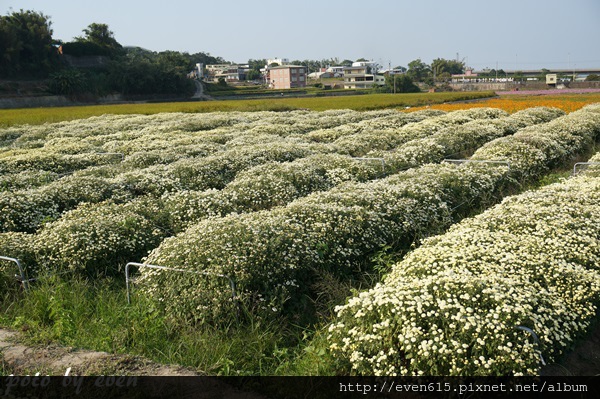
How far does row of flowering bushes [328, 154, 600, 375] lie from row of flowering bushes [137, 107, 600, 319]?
1.36 metres

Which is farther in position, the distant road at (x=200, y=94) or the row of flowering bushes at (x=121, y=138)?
the distant road at (x=200, y=94)

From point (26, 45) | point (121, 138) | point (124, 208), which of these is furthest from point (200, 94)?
point (124, 208)

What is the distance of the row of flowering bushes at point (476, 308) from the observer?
16.1ft

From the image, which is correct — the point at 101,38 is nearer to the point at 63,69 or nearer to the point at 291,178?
the point at 63,69

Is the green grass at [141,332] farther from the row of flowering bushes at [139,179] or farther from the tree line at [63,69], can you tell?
the tree line at [63,69]

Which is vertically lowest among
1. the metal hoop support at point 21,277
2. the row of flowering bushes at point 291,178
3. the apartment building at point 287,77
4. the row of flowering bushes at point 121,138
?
the metal hoop support at point 21,277

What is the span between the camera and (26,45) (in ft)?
296

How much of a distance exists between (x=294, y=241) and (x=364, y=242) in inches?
57.6

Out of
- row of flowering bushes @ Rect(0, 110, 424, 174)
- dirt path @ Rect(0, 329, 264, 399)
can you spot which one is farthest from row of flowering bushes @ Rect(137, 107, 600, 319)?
row of flowering bushes @ Rect(0, 110, 424, 174)

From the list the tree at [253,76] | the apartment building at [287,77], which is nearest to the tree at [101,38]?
the apartment building at [287,77]

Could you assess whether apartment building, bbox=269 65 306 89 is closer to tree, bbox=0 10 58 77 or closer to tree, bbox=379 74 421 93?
tree, bbox=379 74 421 93

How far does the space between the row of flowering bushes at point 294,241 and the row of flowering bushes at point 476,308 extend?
1360 mm

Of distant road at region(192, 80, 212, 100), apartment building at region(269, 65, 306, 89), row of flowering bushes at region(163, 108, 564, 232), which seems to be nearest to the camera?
row of flowering bushes at region(163, 108, 564, 232)

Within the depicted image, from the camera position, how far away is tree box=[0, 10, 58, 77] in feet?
281
